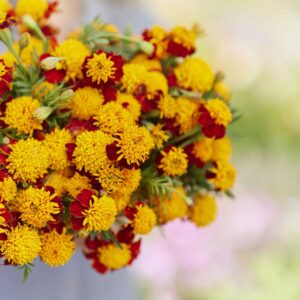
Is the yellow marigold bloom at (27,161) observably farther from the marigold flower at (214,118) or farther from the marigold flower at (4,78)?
the marigold flower at (214,118)

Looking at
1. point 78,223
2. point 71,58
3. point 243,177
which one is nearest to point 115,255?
point 78,223

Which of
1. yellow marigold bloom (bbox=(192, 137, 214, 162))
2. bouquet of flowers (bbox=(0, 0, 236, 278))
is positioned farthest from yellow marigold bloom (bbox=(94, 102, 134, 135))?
yellow marigold bloom (bbox=(192, 137, 214, 162))

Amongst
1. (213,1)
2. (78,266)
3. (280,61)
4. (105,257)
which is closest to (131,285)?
(78,266)

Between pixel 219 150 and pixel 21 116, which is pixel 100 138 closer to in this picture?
pixel 21 116

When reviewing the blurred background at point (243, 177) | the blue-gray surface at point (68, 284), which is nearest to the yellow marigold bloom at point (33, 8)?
the blue-gray surface at point (68, 284)

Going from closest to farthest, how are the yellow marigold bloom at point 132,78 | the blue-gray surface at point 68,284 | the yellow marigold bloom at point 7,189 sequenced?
the yellow marigold bloom at point 7,189 < the yellow marigold bloom at point 132,78 < the blue-gray surface at point 68,284

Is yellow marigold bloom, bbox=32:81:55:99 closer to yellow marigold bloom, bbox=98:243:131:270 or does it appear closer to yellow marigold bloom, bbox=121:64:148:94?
yellow marigold bloom, bbox=121:64:148:94
